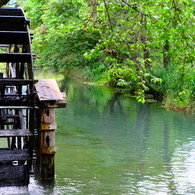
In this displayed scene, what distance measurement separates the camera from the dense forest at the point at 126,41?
21.4 feet

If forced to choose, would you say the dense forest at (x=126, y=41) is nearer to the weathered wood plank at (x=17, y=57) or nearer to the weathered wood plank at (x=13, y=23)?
the weathered wood plank at (x=17, y=57)

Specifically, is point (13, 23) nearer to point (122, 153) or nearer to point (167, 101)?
point (122, 153)

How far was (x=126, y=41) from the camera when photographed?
7160 millimetres

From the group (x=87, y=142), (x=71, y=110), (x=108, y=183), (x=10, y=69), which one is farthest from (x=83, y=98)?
(x=108, y=183)

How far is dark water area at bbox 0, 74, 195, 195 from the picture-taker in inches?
263

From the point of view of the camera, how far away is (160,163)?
859cm

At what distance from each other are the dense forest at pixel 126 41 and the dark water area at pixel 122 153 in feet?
4.04

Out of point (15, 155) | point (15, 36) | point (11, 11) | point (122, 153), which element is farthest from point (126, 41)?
point (122, 153)

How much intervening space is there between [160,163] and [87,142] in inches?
102

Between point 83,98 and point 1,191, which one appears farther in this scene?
point 83,98

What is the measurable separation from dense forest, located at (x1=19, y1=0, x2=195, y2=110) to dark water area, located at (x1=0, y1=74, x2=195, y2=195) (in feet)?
4.04

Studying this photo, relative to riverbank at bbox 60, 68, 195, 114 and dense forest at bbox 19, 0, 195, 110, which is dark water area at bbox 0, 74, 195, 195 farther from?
dense forest at bbox 19, 0, 195, 110

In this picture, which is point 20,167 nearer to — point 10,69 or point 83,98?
point 10,69

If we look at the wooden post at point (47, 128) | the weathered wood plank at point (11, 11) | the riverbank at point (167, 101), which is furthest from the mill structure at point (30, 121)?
the riverbank at point (167, 101)
